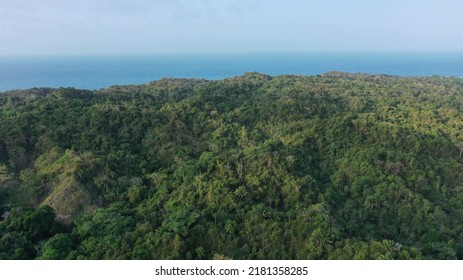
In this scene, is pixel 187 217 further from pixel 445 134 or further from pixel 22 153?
pixel 445 134

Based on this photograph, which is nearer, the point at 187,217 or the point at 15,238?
the point at 15,238

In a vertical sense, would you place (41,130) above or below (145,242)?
above

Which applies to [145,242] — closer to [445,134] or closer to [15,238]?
[15,238]

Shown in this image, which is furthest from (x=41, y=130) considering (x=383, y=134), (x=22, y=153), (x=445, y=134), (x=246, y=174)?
(x=445, y=134)
